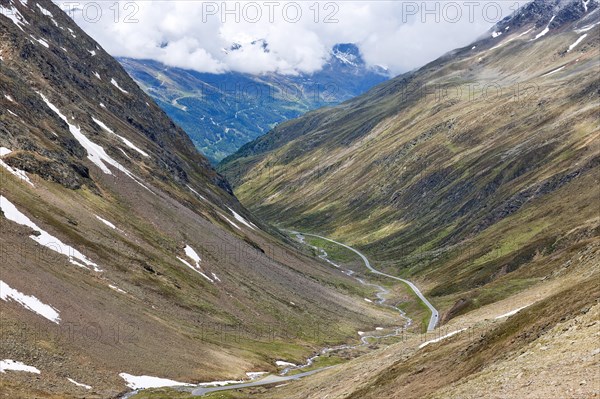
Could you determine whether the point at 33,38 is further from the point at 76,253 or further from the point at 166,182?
the point at 76,253

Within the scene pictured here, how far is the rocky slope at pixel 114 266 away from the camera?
258ft

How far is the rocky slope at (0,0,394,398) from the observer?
7850 centimetres

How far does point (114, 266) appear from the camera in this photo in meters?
106

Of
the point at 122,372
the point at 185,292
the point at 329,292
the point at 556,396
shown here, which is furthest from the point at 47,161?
the point at 556,396

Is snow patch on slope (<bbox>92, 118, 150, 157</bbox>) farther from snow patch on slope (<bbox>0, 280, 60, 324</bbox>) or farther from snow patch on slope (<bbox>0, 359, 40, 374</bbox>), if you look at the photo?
snow patch on slope (<bbox>0, 359, 40, 374</bbox>)

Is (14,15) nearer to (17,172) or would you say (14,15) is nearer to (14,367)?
(17,172)

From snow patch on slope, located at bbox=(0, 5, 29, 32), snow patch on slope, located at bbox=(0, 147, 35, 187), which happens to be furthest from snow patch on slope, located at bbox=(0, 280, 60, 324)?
snow patch on slope, located at bbox=(0, 5, 29, 32)

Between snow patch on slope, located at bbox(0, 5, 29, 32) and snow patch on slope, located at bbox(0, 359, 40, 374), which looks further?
snow patch on slope, located at bbox(0, 5, 29, 32)

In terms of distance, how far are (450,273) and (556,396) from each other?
15729 cm

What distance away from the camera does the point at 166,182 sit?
17088 centimetres

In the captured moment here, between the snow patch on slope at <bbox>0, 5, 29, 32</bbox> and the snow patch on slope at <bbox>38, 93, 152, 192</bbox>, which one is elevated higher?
the snow patch on slope at <bbox>0, 5, 29, 32</bbox>

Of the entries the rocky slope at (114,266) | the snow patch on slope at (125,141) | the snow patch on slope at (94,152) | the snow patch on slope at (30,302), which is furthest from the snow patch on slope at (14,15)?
the snow patch on slope at (30,302)

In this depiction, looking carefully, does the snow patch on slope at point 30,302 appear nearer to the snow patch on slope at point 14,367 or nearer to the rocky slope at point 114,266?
the rocky slope at point 114,266

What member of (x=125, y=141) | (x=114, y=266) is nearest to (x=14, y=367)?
(x=114, y=266)
